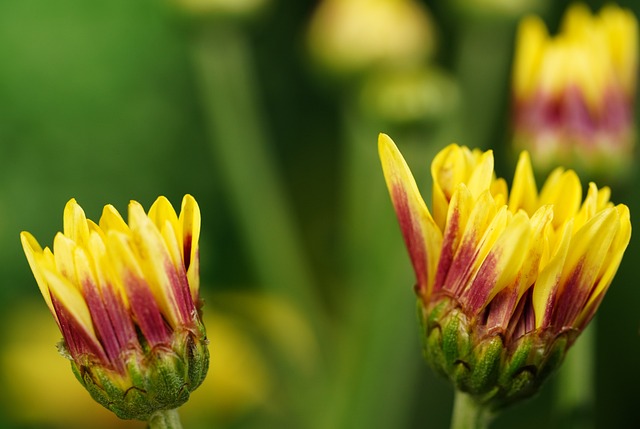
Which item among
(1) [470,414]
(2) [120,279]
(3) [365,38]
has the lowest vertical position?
(1) [470,414]

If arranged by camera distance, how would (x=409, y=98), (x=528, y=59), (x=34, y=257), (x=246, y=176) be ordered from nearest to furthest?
(x=34, y=257) < (x=528, y=59) < (x=409, y=98) < (x=246, y=176)

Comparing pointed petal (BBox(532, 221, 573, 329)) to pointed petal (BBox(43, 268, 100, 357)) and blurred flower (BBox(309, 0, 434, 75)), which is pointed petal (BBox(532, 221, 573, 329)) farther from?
blurred flower (BBox(309, 0, 434, 75))

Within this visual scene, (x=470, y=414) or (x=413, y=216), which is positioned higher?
(x=413, y=216)

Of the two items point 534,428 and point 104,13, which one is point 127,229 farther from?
point 104,13

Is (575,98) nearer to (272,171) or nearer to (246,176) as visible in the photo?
(246,176)

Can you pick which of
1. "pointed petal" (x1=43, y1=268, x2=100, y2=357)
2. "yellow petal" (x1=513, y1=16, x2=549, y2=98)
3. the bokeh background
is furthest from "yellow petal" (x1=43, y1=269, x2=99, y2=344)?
"yellow petal" (x1=513, y1=16, x2=549, y2=98)

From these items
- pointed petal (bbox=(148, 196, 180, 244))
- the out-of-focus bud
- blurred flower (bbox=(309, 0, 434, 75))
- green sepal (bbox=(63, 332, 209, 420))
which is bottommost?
green sepal (bbox=(63, 332, 209, 420))

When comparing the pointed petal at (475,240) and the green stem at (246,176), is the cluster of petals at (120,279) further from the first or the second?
the green stem at (246,176)

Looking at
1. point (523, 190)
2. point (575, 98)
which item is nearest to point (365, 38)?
point (575, 98)
